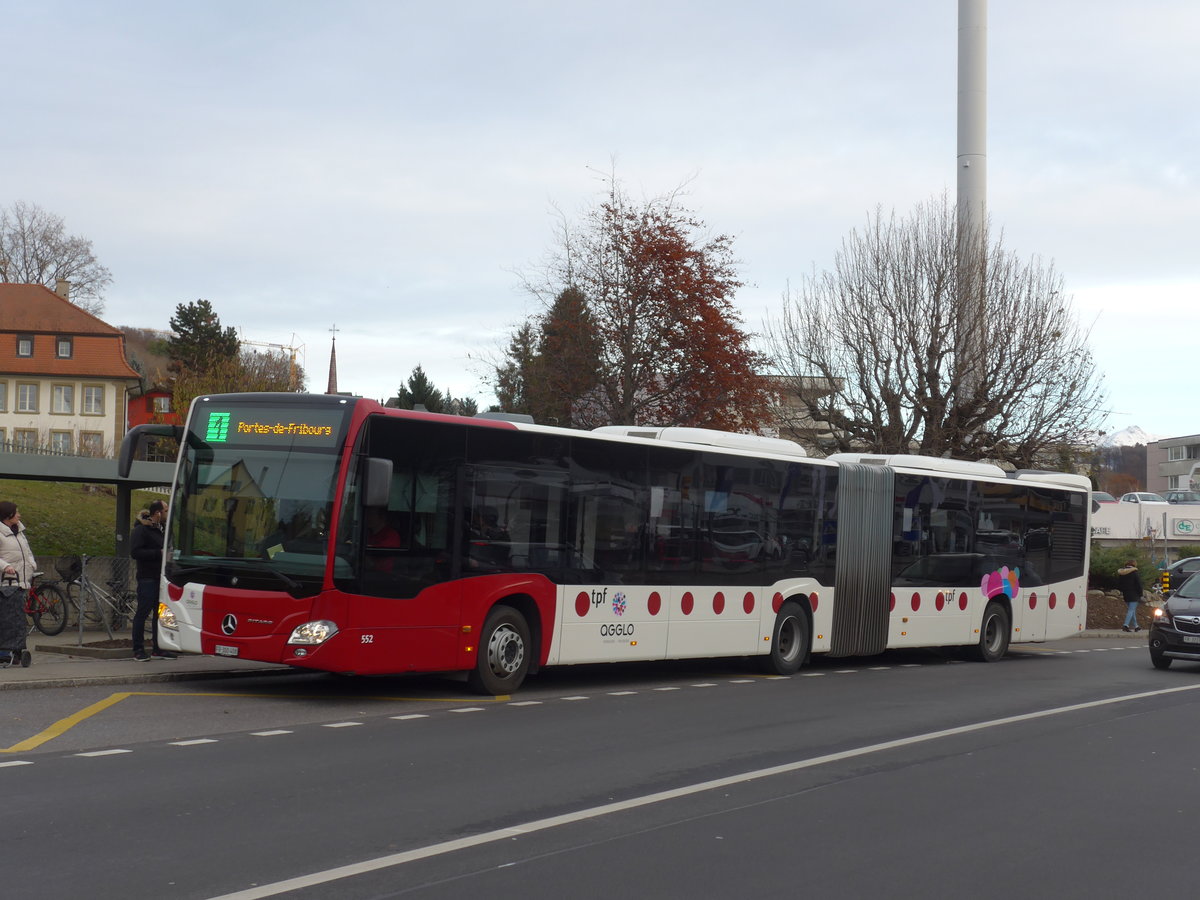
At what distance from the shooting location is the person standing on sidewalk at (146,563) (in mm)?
15781

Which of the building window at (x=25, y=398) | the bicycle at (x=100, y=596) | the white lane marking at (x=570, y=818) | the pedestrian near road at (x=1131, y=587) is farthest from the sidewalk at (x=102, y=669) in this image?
the building window at (x=25, y=398)

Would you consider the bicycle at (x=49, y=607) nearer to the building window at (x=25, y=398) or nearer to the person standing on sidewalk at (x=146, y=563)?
the person standing on sidewalk at (x=146, y=563)

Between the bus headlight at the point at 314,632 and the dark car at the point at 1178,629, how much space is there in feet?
44.5

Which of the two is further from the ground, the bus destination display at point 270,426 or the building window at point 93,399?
the building window at point 93,399

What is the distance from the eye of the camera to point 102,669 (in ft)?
48.9

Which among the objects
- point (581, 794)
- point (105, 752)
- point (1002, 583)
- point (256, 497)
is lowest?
point (105, 752)

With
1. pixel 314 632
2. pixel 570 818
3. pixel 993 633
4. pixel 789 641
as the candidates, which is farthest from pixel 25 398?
pixel 570 818

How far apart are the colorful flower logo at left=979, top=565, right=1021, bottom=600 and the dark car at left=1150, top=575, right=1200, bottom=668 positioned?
8.00 feet

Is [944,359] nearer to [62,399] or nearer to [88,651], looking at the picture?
[88,651]

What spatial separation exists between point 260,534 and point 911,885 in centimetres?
822

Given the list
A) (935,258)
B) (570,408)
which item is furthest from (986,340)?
(570,408)

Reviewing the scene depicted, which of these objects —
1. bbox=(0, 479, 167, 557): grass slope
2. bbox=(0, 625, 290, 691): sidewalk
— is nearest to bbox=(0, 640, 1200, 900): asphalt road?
bbox=(0, 625, 290, 691): sidewalk

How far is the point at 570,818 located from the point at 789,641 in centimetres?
1128

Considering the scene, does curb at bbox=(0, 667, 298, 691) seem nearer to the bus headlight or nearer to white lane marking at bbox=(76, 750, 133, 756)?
the bus headlight
